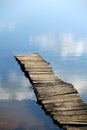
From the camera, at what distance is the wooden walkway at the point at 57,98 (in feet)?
32.7

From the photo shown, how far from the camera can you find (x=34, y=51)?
2075 cm

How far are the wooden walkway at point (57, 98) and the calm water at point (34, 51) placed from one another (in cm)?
39

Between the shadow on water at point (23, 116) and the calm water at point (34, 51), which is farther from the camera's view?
the calm water at point (34, 51)

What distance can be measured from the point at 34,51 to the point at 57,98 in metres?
9.47

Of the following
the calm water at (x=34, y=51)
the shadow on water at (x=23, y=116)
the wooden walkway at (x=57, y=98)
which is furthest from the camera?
the calm water at (x=34, y=51)

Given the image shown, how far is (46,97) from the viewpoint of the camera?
A: 11617mm

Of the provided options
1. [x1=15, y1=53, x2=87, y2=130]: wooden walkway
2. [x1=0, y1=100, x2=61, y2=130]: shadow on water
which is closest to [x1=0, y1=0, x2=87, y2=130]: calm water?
[x1=0, y1=100, x2=61, y2=130]: shadow on water

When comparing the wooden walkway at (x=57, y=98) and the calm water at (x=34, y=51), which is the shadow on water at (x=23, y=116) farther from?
the wooden walkway at (x=57, y=98)

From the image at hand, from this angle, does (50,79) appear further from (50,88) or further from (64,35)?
(64,35)

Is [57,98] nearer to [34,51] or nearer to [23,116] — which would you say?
[23,116]

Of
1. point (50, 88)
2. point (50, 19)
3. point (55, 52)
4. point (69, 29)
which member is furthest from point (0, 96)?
point (50, 19)

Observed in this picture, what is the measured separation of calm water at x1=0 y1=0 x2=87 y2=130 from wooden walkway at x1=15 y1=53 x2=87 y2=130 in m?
0.39

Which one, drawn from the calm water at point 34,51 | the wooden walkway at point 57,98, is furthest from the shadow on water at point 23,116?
the wooden walkway at point 57,98

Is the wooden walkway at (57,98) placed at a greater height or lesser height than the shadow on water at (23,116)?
greater
